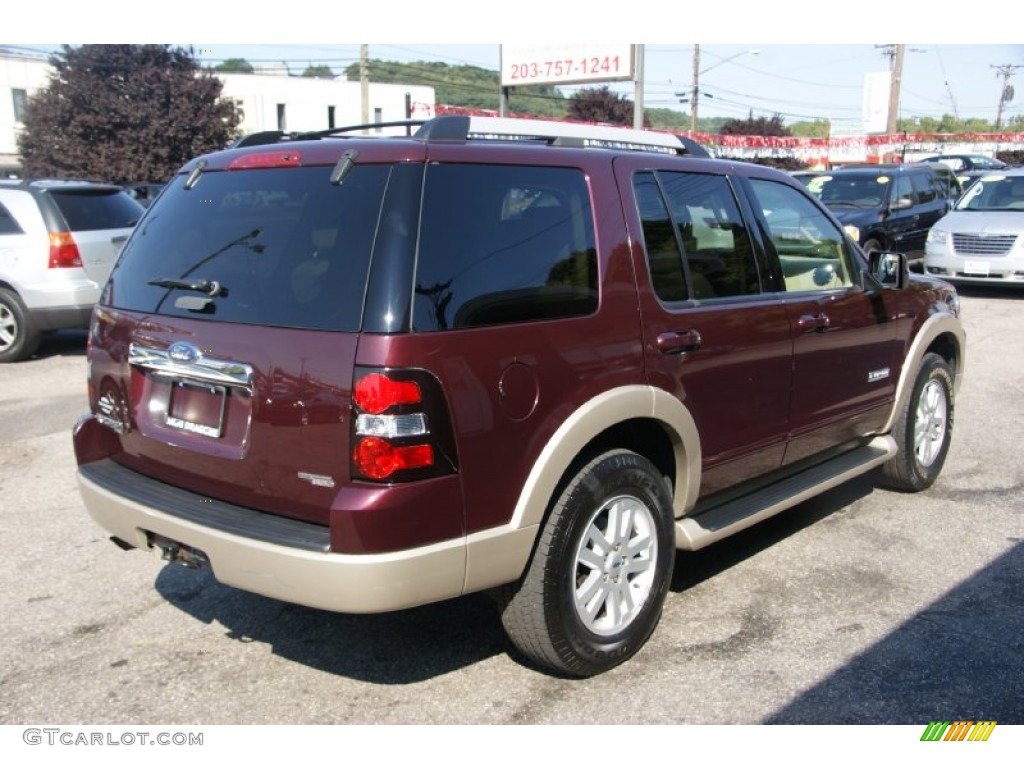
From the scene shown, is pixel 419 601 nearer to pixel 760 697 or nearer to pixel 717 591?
pixel 760 697

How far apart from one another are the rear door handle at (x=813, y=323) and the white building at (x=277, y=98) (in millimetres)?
44009

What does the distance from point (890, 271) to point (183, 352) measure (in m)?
3.67

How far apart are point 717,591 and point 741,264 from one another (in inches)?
58.1

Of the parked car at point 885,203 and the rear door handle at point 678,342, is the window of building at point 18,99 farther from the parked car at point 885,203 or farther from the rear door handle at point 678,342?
the rear door handle at point 678,342

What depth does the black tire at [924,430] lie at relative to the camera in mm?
5293

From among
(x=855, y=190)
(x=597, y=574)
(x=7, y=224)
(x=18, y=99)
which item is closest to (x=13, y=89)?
(x=18, y=99)

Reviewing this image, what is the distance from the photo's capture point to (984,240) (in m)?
13.1

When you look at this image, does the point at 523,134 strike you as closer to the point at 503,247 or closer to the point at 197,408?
the point at 503,247

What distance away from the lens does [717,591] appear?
4172 millimetres

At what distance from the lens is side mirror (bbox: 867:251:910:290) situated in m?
4.94

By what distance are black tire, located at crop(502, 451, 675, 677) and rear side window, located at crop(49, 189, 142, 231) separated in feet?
25.8

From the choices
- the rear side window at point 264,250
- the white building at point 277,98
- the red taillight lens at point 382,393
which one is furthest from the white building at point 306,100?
the red taillight lens at point 382,393

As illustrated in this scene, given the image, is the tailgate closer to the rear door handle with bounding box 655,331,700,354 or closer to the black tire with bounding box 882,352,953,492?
the rear door handle with bounding box 655,331,700,354

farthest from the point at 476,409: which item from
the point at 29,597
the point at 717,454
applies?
the point at 29,597
